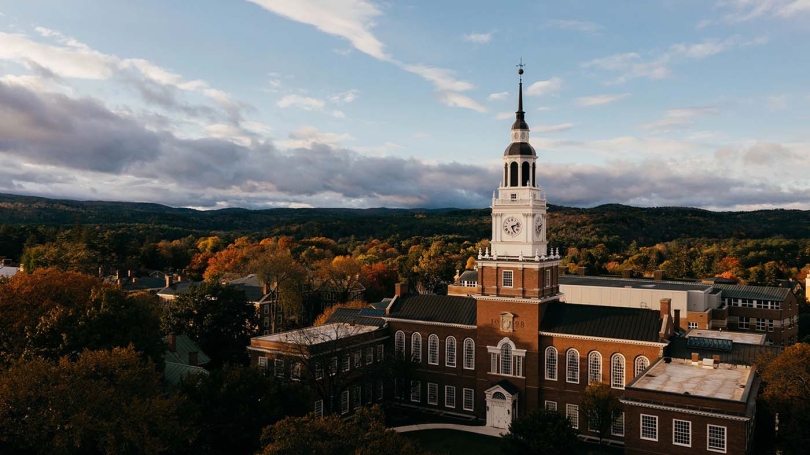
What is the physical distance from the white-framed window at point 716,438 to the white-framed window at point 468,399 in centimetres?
2022

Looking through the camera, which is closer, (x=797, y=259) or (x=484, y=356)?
(x=484, y=356)

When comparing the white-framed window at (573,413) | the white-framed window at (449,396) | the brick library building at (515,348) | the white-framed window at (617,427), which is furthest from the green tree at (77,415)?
the white-framed window at (617,427)

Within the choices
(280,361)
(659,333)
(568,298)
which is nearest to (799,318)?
(568,298)

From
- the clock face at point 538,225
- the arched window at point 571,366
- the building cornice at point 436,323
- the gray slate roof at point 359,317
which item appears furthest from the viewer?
the gray slate roof at point 359,317

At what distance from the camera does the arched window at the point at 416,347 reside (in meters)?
52.9

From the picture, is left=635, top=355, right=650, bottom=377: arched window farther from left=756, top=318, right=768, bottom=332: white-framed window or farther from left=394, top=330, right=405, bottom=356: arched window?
left=756, top=318, right=768, bottom=332: white-framed window

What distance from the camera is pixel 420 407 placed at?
51938mm

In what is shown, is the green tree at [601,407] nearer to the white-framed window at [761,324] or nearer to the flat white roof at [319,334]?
the flat white roof at [319,334]

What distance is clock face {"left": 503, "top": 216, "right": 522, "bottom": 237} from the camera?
48.2 m

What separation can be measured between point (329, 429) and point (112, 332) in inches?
951

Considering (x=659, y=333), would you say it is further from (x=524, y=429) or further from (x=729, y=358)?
(x=524, y=429)

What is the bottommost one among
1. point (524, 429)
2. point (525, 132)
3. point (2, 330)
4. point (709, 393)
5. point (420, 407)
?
point (420, 407)

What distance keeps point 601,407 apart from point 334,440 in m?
23.0

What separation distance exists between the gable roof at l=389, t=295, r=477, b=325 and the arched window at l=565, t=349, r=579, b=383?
8.40 metres
